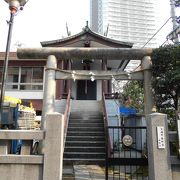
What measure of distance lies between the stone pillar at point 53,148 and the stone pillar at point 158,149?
2.24 meters

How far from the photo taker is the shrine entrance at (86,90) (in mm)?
22156

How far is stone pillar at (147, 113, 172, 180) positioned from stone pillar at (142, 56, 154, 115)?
9.31 feet

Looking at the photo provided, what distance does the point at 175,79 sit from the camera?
8.08m

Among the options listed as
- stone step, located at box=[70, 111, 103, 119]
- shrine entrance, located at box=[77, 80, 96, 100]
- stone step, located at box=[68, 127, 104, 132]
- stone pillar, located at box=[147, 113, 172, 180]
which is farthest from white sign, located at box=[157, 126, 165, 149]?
shrine entrance, located at box=[77, 80, 96, 100]

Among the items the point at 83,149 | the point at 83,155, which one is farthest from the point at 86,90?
the point at 83,155

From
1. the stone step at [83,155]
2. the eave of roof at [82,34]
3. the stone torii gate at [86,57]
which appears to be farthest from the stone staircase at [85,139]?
the eave of roof at [82,34]

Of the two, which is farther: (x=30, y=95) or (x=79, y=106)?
(x=30, y=95)

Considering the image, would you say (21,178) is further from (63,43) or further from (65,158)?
(63,43)

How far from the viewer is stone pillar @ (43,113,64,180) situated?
588 centimetres

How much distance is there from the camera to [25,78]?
22.4m

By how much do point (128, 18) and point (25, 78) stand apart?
3898 cm

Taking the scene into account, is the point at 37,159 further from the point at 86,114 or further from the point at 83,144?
the point at 86,114

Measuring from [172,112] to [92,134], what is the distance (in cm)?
451

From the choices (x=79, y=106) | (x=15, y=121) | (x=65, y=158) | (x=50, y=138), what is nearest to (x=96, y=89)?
(x=79, y=106)
